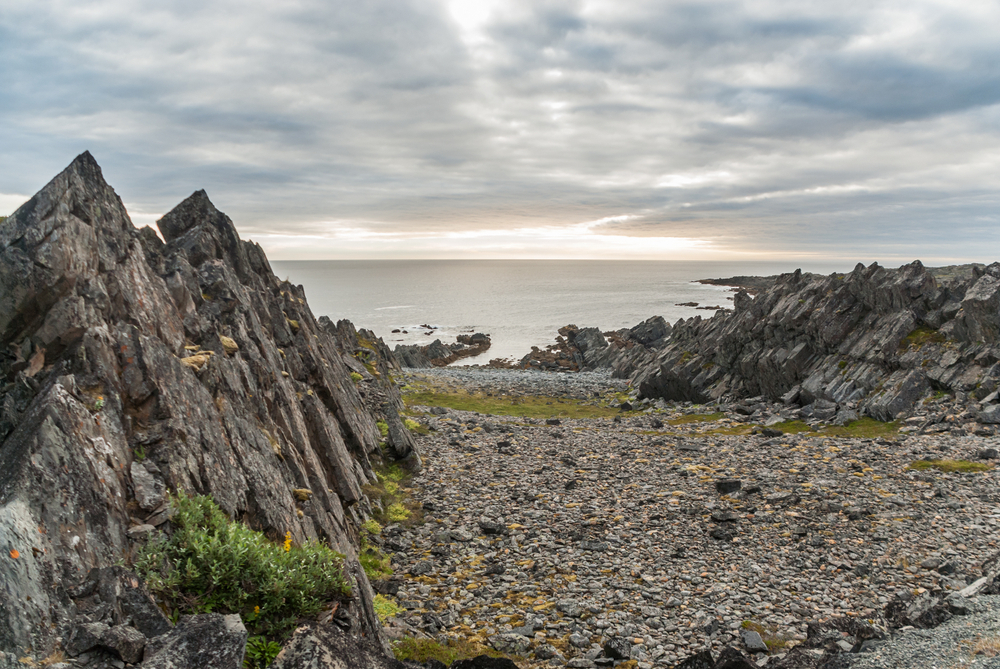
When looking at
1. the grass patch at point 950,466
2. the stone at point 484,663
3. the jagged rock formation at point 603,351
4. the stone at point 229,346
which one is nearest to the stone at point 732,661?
the stone at point 484,663

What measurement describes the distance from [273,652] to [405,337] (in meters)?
149

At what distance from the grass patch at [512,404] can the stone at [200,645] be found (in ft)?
168

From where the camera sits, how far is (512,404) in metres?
72.6

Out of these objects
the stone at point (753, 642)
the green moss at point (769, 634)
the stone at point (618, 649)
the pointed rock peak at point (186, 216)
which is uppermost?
the pointed rock peak at point (186, 216)

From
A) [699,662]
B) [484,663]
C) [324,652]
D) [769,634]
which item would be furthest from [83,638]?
[769,634]

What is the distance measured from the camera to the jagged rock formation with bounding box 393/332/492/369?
116 meters

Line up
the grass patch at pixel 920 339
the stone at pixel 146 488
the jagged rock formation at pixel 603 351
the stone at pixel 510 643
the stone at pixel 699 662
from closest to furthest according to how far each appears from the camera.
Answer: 1. the stone at pixel 146 488
2. the stone at pixel 699 662
3. the stone at pixel 510 643
4. the grass patch at pixel 920 339
5. the jagged rock formation at pixel 603 351

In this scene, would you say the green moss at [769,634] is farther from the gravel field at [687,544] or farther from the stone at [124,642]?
the stone at [124,642]

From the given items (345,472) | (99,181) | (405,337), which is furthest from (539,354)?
(99,181)

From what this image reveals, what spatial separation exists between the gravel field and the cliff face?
5.84 m

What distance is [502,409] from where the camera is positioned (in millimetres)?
67938

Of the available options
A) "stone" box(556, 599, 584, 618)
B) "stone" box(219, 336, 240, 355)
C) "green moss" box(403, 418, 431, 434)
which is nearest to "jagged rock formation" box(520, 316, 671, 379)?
"green moss" box(403, 418, 431, 434)

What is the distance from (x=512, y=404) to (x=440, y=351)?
64.1 meters

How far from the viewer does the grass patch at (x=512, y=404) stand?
65938 millimetres
